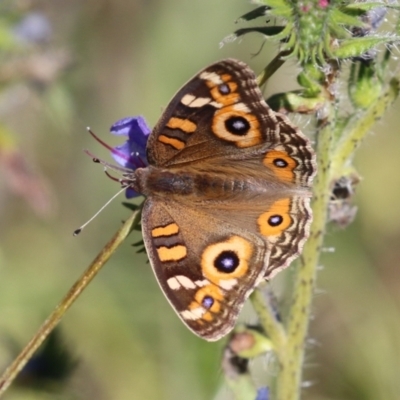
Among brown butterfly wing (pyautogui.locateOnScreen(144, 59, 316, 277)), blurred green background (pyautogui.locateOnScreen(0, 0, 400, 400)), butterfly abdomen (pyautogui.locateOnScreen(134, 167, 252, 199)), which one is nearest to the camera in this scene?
brown butterfly wing (pyautogui.locateOnScreen(144, 59, 316, 277))

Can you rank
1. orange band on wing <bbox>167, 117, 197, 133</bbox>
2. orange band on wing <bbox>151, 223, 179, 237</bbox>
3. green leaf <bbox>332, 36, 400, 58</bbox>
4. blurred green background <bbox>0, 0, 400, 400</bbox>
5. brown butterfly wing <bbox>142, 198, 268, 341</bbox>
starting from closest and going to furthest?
1. green leaf <bbox>332, 36, 400, 58</bbox>
2. brown butterfly wing <bbox>142, 198, 268, 341</bbox>
3. orange band on wing <bbox>151, 223, 179, 237</bbox>
4. orange band on wing <bbox>167, 117, 197, 133</bbox>
5. blurred green background <bbox>0, 0, 400, 400</bbox>

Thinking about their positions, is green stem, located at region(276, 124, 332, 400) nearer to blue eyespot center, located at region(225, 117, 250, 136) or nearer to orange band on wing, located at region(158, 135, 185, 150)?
blue eyespot center, located at region(225, 117, 250, 136)

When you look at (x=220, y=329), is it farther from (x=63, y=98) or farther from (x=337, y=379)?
(x=337, y=379)

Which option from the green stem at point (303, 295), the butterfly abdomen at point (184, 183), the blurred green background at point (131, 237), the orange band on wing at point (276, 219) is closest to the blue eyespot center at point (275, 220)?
the orange band on wing at point (276, 219)

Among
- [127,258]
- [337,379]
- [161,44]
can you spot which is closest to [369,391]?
[337,379]

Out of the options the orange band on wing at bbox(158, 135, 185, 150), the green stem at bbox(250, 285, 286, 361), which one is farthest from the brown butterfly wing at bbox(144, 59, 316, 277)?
the green stem at bbox(250, 285, 286, 361)

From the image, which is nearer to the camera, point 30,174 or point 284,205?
point 284,205
